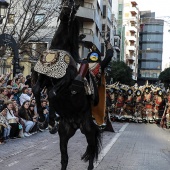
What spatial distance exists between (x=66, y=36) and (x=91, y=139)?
1.93m

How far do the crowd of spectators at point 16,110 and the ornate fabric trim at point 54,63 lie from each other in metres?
5.22

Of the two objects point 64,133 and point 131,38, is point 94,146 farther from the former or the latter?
point 131,38

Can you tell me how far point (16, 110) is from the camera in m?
14.3

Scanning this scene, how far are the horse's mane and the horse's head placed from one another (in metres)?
0.08

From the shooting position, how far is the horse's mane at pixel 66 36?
6727 millimetres

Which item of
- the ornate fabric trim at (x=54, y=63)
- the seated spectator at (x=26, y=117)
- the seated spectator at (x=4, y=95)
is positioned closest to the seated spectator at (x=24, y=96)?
the seated spectator at (x=26, y=117)

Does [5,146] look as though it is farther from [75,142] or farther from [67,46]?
[67,46]

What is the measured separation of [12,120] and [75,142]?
2368mm

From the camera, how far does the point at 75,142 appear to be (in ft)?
42.0

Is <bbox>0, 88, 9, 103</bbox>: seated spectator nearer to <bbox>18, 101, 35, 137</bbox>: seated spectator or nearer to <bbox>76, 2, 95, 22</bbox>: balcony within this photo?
<bbox>18, 101, 35, 137</bbox>: seated spectator

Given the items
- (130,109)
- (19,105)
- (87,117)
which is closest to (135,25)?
(130,109)

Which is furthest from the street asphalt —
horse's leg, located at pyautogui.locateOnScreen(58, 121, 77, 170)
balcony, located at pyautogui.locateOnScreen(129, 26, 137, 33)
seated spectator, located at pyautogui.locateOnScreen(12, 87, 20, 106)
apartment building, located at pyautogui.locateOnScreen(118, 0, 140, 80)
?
balcony, located at pyautogui.locateOnScreen(129, 26, 137, 33)

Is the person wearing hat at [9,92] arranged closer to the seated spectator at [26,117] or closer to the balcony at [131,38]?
the seated spectator at [26,117]

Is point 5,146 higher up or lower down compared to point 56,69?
lower down
